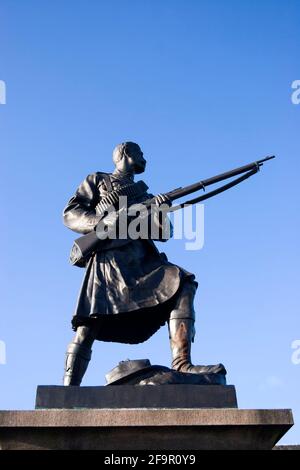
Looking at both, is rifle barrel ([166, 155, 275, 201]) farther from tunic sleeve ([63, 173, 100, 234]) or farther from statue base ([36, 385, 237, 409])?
statue base ([36, 385, 237, 409])

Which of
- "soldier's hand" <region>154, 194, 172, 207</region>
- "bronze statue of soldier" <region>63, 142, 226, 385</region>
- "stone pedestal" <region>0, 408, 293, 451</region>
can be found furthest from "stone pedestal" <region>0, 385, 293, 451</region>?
"soldier's hand" <region>154, 194, 172, 207</region>

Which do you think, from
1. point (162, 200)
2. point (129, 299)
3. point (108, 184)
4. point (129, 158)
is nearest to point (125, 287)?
point (129, 299)

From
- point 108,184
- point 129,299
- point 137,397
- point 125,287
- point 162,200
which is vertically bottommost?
point 137,397

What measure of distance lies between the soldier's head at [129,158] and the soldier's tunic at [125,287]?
728 millimetres

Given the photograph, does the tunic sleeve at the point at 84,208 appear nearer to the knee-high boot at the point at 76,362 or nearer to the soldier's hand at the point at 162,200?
the soldier's hand at the point at 162,200

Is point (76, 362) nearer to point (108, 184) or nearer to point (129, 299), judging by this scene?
point (129, 299)

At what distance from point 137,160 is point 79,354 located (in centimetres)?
302

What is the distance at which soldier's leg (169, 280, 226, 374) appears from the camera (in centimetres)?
693

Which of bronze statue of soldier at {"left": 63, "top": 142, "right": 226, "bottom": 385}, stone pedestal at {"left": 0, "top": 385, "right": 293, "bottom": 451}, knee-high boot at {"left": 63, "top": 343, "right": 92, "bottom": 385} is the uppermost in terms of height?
bronze statue of soldier at {"left": 63, "top": 142, "right": 226, "bottom": 385}

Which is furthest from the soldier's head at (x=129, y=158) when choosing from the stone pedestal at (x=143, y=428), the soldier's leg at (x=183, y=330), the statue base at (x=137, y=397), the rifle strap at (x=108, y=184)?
the stone pedestal at (x=143, y=428)

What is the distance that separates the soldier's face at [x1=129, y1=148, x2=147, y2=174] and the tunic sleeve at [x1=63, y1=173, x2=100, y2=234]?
22.9 inches

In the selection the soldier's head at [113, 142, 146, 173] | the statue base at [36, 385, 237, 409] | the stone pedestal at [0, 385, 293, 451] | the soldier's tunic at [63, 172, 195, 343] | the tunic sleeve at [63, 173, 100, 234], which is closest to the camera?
the stone pedestal at [0, 385, 293, 451]

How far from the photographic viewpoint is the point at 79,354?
709 cm
